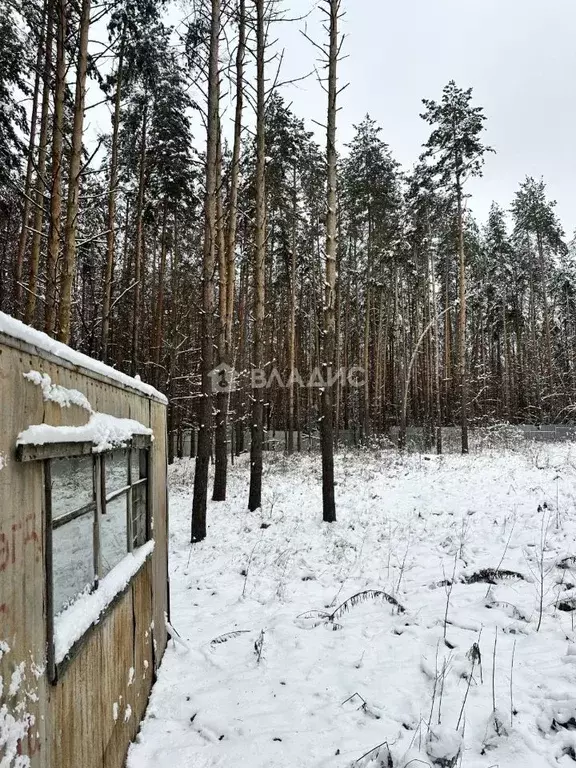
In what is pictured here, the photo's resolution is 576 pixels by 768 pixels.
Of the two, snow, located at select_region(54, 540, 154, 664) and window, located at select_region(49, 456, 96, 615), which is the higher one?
window, located at select_region(49, 456, 96, 615)

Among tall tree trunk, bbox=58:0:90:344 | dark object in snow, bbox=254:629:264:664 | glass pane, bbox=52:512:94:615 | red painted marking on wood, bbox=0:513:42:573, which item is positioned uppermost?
tall tree trunk, bbox=58:0:90:344

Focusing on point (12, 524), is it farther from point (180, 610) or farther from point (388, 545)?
point (388, 545)

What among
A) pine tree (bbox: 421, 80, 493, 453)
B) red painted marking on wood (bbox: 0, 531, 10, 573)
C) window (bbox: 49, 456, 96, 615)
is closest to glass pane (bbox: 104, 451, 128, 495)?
window (bbox: 49, 456, 96, 615)

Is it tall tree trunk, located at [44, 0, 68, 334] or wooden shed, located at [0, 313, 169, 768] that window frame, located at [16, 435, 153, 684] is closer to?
wooden shed, located at [0, 313, 169, 768]

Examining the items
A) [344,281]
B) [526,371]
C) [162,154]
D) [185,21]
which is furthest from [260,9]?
[526,371]

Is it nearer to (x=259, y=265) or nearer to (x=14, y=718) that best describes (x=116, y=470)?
(x=14, y=718)

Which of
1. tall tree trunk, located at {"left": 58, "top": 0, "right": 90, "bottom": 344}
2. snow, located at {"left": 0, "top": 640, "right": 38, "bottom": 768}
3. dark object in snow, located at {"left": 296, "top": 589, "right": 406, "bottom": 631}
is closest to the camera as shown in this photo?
snow, located at {"left": 0, "top": 640, "right": 38, "bottom": 768}

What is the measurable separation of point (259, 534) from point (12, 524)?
764cm

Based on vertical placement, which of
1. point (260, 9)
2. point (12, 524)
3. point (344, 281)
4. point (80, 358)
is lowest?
point (12, 524)

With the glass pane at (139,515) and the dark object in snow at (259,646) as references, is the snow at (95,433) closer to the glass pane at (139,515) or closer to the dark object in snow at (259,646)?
the glass pane at (139,515)

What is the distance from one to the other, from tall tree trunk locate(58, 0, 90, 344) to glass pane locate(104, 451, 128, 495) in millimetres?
4109

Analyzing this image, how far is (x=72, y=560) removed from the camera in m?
2.10

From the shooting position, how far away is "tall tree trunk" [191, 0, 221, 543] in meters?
8.68

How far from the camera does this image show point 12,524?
Result: 1459 millimetres
